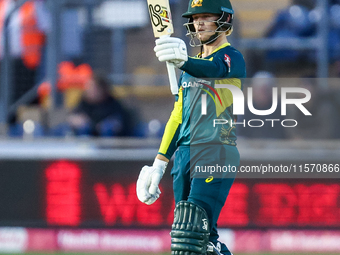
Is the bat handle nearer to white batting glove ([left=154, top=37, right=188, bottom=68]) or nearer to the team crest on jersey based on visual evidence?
white batting glove ([left=154, top=37, right=188, bottom=68])

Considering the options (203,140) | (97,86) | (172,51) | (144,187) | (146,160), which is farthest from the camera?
(97,86)

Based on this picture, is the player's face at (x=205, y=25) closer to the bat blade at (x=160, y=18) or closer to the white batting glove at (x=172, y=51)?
the bat blade at (x=160, y=18)

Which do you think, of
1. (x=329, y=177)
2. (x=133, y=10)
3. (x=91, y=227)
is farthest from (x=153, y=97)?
(x=329, y=177)

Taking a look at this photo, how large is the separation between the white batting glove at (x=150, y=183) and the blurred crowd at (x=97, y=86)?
8.55 ft

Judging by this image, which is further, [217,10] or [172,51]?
[217,10]

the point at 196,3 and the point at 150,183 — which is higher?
the point at 196,3

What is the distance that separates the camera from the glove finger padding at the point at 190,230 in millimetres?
3867

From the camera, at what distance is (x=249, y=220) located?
6.43 meters

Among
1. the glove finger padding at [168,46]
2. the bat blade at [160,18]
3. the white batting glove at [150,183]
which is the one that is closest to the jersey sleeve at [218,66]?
the glove finger padding at [168,46]

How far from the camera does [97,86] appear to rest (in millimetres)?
7090

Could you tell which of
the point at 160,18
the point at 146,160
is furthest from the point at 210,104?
the point at 146,160

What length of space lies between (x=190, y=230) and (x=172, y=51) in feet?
3.49

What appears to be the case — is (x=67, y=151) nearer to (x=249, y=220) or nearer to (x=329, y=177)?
(x=249, y=220)

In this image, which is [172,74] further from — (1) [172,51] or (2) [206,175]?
(2) [206,175]
